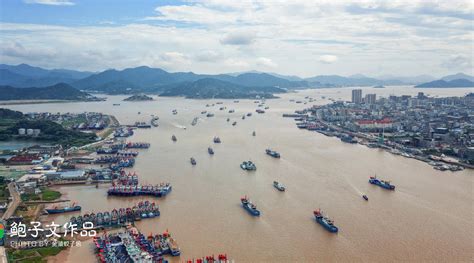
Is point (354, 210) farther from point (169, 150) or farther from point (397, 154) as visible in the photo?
point (169, 150)

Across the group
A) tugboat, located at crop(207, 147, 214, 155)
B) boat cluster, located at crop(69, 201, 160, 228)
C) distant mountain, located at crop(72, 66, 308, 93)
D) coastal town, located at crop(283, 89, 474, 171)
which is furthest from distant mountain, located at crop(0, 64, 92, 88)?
boat cluster, located at crop(69, 201, 160, 228)

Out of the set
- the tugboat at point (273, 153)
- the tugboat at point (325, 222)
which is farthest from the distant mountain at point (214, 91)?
the tugboat at point (325, 222)

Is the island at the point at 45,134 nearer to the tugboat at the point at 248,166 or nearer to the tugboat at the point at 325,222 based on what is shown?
the tugboat at the point at 248,166

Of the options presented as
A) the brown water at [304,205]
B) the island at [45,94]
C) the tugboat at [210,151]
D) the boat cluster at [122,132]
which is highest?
the island at [45,94]

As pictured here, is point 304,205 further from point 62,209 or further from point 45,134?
point 45,134

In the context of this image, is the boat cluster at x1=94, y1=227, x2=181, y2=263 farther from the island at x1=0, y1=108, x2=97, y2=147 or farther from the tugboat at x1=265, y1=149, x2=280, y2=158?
the island at x1=0, y1=108, x2=97, y2=147

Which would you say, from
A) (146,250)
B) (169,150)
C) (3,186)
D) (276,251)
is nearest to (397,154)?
(169,150)
